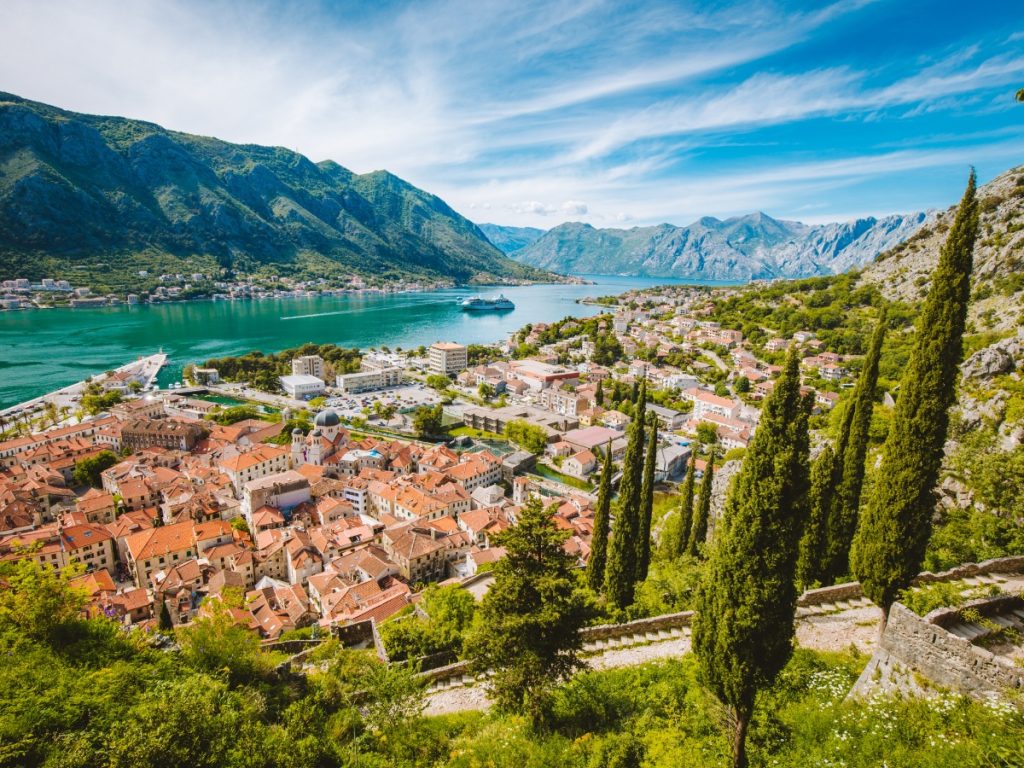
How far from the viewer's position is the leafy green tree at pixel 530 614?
8602 millimetres

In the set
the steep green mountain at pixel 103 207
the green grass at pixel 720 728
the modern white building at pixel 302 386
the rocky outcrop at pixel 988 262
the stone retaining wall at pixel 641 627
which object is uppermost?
the steep green mountain at pixel 103 207

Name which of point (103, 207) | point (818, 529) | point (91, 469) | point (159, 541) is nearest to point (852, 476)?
point (818, 529)

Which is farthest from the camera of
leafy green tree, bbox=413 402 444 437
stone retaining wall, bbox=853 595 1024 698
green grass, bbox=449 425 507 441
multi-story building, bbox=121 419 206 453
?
green grass, bbox=449 425 507 441

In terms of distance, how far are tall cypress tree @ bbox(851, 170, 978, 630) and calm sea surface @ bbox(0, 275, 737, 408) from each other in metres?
79.2

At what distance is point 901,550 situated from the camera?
8.17m

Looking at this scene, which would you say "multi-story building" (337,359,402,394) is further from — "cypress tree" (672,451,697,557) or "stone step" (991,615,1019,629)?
"stone step" (991,615,1019,629)

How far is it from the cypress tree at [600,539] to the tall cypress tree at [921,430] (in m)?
7.67

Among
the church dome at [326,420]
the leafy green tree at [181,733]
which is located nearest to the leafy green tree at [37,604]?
the leafy green tree at [181,733]

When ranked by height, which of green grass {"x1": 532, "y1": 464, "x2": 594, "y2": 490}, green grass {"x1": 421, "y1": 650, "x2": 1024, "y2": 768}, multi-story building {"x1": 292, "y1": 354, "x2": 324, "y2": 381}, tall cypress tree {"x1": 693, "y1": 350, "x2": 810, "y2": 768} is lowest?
green grass {"x1": 532, "y1": 464, "x2": 594, "y2": 490}

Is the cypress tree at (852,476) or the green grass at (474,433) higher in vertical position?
the cypress tree at (852,476)

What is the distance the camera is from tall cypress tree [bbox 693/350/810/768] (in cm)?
638

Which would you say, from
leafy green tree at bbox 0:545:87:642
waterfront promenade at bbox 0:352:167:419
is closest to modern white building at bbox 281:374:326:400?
waterfront promenade at bbox 0:352:167:419

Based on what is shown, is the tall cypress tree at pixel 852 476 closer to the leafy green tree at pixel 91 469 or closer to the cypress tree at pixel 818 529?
the cypress tree at pixel 818 529

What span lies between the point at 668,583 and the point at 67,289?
169 m
